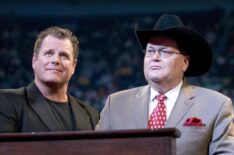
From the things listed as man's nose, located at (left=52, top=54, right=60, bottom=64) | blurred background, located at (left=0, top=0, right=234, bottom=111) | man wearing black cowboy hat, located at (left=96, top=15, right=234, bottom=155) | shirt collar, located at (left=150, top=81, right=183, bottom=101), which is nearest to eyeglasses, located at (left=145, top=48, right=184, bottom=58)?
man wearing black cowboy hat, located at (left=96, top=15, right=234, bottom=155)

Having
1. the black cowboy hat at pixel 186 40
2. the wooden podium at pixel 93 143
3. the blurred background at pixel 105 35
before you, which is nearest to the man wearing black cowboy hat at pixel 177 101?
the black cowboy hat at pixel 186 40

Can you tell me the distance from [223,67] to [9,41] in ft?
10.8

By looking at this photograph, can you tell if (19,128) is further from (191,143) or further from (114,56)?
(114,56)

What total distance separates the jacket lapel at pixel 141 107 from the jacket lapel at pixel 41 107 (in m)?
0.39

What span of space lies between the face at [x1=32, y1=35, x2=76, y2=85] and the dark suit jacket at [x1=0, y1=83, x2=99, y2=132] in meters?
0.09

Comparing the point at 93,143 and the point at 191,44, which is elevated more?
the point at 191,44

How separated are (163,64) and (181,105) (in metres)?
0.17

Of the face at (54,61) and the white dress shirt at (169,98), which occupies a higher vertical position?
the face at (54,61)

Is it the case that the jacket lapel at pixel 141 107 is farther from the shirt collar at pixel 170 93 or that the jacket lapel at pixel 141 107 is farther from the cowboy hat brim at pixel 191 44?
the cowboy hat brim at pixel 191 44

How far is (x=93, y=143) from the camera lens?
5.43 ft

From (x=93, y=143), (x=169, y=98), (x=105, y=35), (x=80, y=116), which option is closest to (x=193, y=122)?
(x=169, y=98)

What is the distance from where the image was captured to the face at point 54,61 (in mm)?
2463

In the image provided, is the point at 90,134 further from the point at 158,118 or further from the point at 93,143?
the point at 158,118

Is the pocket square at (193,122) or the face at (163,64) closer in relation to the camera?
the pocket square at (193,122)
